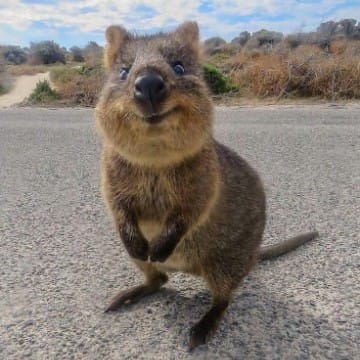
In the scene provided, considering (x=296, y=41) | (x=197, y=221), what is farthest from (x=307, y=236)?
(x=296, y=41)

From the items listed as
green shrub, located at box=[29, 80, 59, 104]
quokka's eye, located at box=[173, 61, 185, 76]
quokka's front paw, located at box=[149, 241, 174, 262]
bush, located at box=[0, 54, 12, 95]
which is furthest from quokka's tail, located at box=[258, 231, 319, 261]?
bush, located at box=[0, 54, 12, 95]

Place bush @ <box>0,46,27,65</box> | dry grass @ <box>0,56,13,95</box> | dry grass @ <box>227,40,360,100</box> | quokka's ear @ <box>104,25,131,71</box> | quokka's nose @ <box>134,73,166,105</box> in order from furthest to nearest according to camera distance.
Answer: bush @ <box>0,46,27,65</box>
dry grass @ <box>0,56,13,95</box>
dry grass @ <box>227,40,360,100</box>
quokka's ear @ <box>104,25,131,71</box>
quokka's nose @ <box>134,73,166,105</box>

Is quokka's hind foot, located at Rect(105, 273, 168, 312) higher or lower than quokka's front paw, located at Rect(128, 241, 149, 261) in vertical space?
lower

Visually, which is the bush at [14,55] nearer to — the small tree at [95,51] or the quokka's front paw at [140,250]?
the small tree at [95,51]

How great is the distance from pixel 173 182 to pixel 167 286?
941 millimetres

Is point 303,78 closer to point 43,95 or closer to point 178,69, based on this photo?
point 43,95

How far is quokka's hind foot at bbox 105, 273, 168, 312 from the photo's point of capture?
120 inches

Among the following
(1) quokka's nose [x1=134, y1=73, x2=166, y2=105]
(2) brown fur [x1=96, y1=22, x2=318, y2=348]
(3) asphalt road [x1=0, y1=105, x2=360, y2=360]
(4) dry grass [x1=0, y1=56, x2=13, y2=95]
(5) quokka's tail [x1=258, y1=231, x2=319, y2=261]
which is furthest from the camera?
(4) dry grass [x1=0, y1=56, x2=13, y2=95]

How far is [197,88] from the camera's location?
2.65 m

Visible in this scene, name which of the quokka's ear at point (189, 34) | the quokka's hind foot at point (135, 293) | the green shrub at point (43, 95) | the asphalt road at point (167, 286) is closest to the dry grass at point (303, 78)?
the green shrub at point (43, 95)

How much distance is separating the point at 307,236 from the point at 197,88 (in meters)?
1.78

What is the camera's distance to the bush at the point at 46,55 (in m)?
41.4

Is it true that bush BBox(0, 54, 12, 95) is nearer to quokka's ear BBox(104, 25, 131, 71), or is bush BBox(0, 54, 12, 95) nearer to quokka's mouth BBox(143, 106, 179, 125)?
quokka's ear BBox(104, 25, 131, 71)

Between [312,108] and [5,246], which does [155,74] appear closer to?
[5,246]
